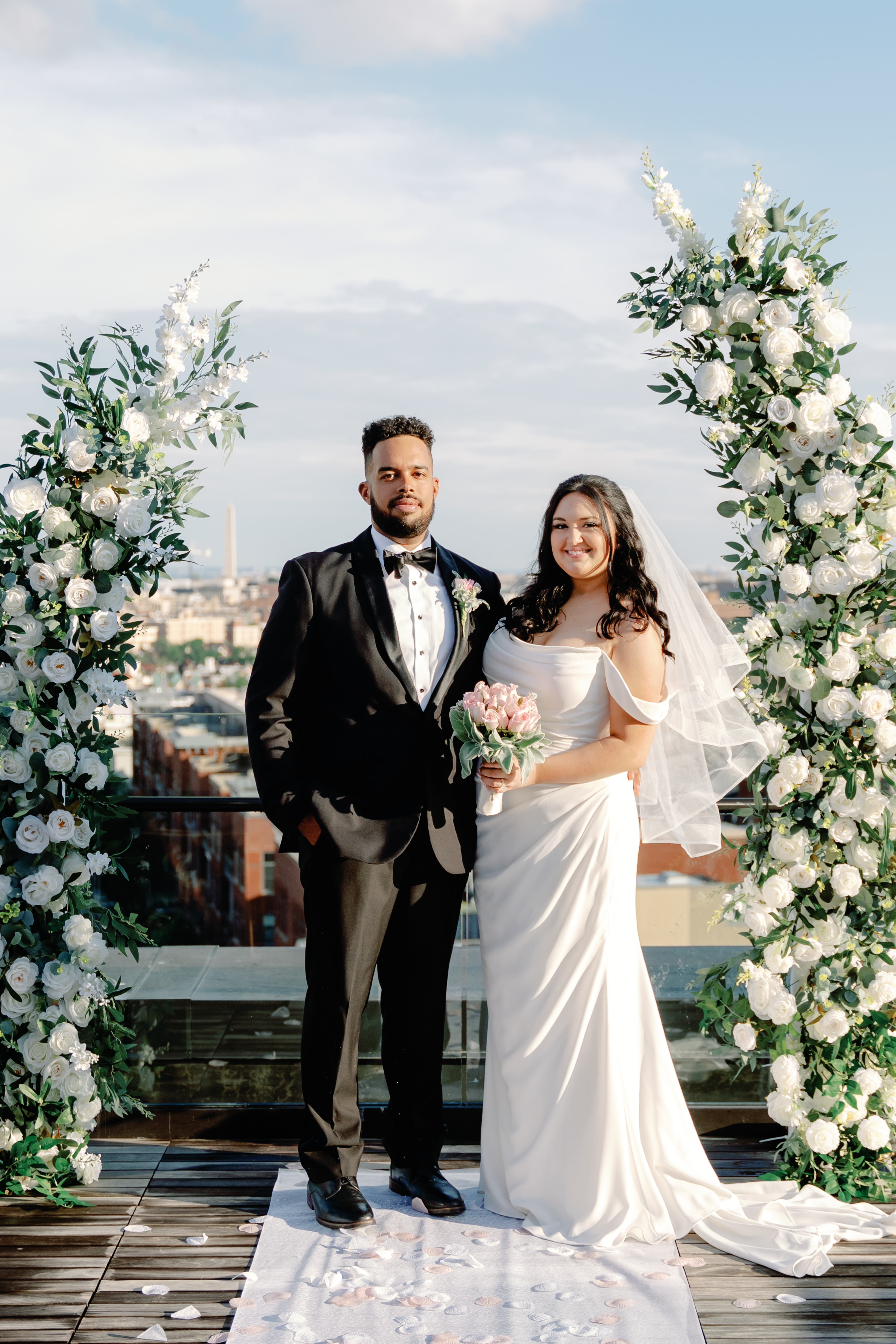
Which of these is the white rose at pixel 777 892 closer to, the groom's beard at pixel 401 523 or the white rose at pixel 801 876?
the white rose at pixel 801 876

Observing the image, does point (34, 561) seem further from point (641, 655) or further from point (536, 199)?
point (536, 199)

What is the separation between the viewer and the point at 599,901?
2.99m

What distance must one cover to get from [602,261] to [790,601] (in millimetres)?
1749

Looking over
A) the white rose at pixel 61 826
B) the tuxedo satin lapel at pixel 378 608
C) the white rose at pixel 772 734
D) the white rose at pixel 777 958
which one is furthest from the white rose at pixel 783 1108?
the white rose at pixel 61 826

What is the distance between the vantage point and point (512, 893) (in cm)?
305

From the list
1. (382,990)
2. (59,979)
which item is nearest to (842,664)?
(382,990)

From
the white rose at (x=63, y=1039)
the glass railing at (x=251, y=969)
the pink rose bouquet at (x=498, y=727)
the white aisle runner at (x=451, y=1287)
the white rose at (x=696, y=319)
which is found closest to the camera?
the white aisle runner at (x=451, y=1287)

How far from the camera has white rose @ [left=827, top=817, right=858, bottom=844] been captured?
3.10 m

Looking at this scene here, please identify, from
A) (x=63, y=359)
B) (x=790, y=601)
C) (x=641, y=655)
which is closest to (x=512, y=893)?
(x=641, y=655)

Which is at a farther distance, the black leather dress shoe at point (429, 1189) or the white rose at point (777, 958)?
the white rose at point (777, 958)

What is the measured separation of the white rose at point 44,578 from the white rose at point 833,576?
6.54ft

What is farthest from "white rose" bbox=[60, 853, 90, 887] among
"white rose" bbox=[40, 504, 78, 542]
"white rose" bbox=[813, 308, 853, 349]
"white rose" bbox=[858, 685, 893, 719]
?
"white rose" bbox=[813, 308, 853, 349]

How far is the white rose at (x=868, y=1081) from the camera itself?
3.10 m

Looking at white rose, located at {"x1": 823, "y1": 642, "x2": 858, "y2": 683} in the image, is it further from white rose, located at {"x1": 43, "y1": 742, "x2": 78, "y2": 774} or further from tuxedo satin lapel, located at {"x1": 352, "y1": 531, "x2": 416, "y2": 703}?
white rose, located at {"x1": 43, "y1": 742, "x2": 78, "y2": 774}
